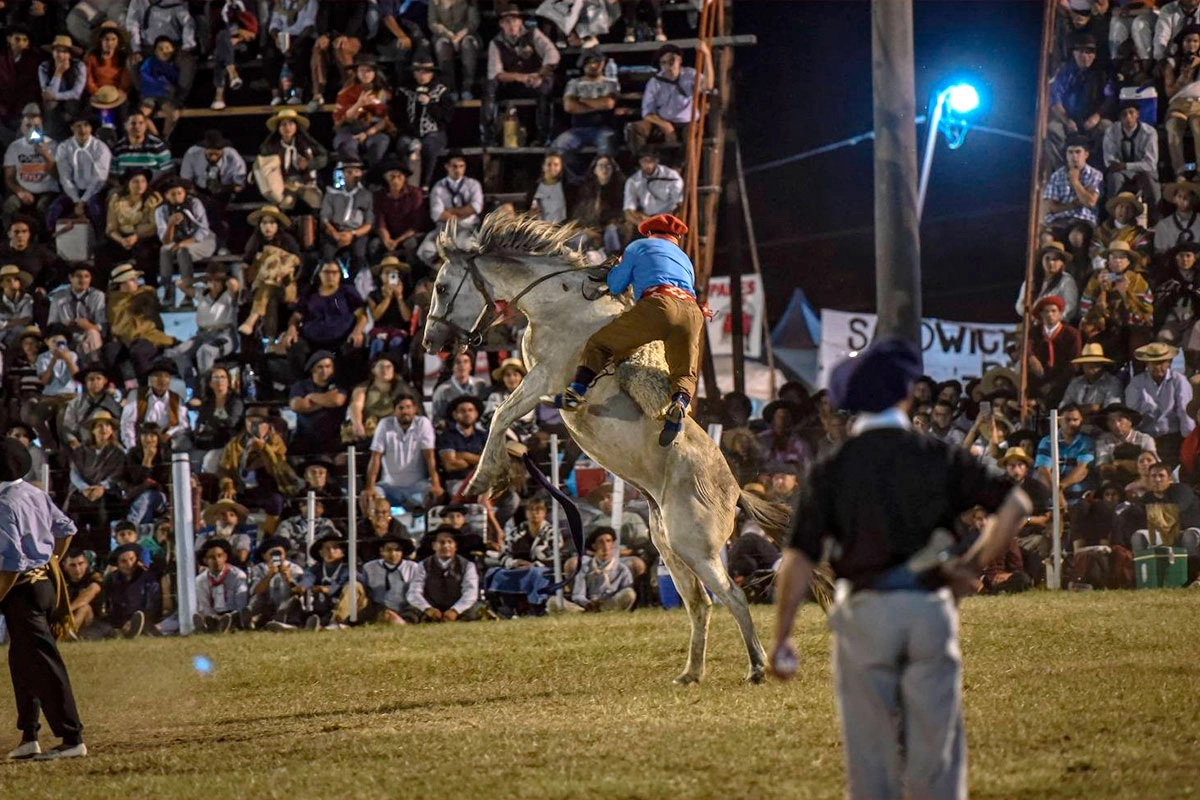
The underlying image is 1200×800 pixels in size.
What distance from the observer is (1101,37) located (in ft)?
54.6

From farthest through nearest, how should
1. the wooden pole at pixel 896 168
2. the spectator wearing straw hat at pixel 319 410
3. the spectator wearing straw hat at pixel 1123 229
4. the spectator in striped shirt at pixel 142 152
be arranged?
the spectator in striped shirt at pixel 142 152
the spectator wearing straw hat at pixel 319 410
the spectator wearing straw hat at pixel 1123 229
the wooden pole at pixel 896 168

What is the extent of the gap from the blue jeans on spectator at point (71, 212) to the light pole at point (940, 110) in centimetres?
918

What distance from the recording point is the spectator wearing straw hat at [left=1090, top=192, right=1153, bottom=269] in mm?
15336

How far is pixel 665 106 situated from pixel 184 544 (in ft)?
22.8

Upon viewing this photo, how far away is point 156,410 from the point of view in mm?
16453

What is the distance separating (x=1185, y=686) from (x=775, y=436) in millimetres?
6843

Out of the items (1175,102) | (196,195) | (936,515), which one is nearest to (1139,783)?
(936,515)

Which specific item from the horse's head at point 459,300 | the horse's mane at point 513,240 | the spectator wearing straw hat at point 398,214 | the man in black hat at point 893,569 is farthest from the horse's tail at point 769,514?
the spectator wearing straw hat at point 398,214

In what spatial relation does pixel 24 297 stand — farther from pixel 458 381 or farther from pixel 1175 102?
pixel 1175 102

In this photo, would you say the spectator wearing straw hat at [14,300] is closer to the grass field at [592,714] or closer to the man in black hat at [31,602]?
the grass field at [592,714]

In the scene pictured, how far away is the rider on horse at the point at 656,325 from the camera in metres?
9.70

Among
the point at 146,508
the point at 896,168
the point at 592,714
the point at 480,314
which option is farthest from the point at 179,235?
the point at 592,714

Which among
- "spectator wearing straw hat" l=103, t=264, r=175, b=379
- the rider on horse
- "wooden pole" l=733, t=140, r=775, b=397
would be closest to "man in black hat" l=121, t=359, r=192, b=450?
"spectator wearing straw hat" l=103, t=264, r=175, b=379

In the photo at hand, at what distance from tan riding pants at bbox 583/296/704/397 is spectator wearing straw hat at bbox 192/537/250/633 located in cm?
580
